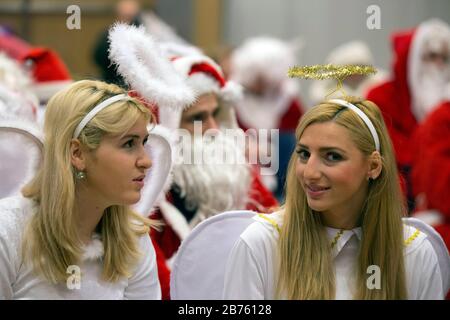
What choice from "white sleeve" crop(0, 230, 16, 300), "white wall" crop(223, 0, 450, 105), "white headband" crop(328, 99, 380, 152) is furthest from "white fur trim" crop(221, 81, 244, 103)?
"white wall" crop(223, 0, 450, 105)

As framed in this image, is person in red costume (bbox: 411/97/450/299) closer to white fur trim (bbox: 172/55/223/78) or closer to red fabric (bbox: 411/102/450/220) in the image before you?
red fabric (bbox: 411/102/450/220)

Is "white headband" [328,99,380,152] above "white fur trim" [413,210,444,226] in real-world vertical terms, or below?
above

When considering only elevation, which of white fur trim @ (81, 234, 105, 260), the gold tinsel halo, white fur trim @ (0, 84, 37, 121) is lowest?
white fur trim @ (81, 234, 105, 260)

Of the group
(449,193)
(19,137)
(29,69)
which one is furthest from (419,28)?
(19,137)

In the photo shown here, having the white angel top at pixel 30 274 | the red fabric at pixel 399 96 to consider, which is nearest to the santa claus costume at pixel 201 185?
the white angel top at pixel 30 274

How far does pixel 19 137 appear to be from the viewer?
2.63 meters

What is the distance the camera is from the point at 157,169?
2854mm

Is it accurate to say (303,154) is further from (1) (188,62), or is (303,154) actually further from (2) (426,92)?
(2) (426,92)

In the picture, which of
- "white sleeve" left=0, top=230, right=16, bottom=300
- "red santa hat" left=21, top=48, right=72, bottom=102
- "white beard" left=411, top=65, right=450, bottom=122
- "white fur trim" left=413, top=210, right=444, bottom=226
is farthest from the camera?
"white beard" left=411, top=65, right=450, bottom=122

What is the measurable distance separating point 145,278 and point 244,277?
1.37 feet

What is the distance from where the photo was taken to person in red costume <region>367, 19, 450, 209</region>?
5.30 metres

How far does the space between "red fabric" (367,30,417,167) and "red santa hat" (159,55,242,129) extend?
5.25 feet

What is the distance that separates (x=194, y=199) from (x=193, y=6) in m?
5.56

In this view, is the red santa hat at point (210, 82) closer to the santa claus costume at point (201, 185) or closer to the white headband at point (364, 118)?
the santa claus costume at point (201, 185)
